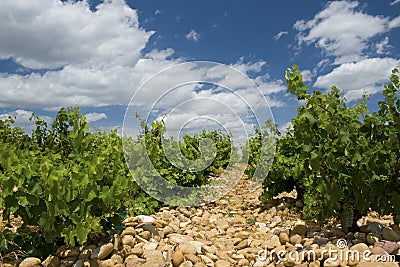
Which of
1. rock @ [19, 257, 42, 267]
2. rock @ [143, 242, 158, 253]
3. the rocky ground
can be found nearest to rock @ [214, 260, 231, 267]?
the rocky ground

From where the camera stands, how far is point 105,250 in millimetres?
3902

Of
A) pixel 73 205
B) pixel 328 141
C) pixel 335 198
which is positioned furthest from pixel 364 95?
pixel 73 205

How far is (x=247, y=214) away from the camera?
21.2ft

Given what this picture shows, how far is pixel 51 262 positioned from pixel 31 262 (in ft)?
0.61

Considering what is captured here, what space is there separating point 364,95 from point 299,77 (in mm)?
1047

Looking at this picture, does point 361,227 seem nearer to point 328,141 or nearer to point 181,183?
point 328,141

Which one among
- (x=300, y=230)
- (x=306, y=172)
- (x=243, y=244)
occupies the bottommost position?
(x=243, y=244)

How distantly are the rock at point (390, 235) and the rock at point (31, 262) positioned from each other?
3.52m

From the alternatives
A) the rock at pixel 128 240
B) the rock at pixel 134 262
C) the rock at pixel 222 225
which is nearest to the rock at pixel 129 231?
the rock at pixel 128 240

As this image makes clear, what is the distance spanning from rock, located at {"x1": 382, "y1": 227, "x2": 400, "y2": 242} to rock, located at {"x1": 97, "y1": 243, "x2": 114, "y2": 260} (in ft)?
9.16

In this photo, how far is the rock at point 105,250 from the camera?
388 cm

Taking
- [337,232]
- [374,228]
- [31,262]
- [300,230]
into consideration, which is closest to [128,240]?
[31,262]

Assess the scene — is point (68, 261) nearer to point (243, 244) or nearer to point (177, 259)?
point (177, 259)

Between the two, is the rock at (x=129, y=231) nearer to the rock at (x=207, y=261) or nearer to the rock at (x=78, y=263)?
the rock at (x=78, y=263)
